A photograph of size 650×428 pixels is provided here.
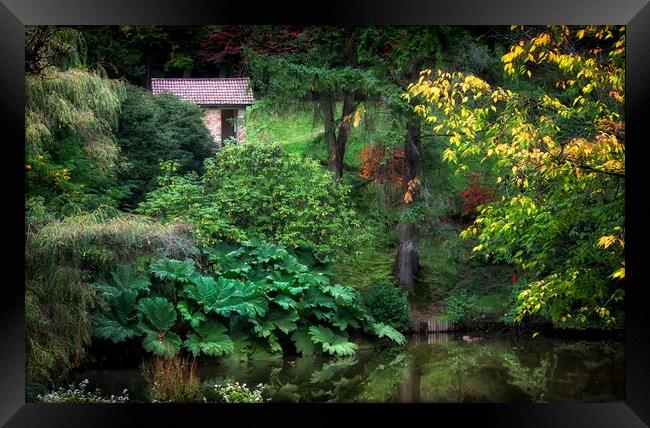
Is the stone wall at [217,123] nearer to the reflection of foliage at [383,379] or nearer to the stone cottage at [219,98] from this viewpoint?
the stone cottage at [219,98]

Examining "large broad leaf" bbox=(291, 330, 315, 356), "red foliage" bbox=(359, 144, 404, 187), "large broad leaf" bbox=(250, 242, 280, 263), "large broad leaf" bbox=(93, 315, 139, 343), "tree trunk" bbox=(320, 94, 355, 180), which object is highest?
"tree trunk" bbox=(320, 94, 355, 180)

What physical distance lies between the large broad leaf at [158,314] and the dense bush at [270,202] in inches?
26.2

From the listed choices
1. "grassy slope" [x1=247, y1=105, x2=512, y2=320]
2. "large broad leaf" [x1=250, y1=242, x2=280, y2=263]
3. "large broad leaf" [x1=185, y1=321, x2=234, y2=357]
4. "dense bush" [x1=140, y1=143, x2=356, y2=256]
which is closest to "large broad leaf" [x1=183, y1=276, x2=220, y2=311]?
"large broad leaf" [x1=185, y1=321, x2=234, y2=357]

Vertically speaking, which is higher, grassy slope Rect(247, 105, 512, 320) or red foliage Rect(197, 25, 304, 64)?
red foliage Rect(197, 25, 304, 64)

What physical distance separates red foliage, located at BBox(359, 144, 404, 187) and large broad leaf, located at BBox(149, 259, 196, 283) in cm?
173

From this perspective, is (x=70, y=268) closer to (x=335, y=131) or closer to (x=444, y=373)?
(x=335, y=131)

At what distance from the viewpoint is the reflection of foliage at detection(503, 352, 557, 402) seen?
25.5ft

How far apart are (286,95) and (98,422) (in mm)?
3394

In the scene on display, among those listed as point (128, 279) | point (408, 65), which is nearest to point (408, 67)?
point (408, 65)

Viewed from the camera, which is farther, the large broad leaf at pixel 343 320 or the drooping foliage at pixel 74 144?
the large broad leaf at pixel 343 320

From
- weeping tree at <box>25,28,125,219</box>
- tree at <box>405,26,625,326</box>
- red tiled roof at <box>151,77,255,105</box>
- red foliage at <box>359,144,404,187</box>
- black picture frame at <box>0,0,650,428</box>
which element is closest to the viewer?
black picture frame at <box>0,0,650,428</box>

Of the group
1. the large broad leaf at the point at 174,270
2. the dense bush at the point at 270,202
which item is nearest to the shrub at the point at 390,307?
the dense bush at the point at 270,202

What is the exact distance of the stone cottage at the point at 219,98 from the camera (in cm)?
761

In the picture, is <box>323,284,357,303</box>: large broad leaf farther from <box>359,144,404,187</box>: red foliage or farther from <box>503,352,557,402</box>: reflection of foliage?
<box>503,352,557,402</box>: reflection of foliage
